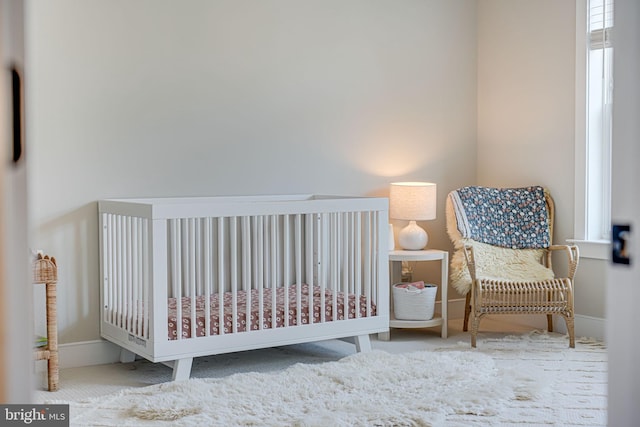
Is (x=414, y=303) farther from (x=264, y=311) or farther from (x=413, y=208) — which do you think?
(x=264, y=311)

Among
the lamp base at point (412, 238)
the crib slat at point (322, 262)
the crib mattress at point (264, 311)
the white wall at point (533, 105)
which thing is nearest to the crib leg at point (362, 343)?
the crib mattress at point (264, 311)

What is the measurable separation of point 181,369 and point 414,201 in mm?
1816

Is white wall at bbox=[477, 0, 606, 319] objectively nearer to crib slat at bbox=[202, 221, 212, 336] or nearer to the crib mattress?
the crib mattress

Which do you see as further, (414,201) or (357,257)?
(414,201)

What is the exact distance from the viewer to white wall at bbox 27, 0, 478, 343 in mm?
3705

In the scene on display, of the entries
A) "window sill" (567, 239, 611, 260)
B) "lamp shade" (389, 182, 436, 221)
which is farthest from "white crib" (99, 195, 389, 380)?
"window sill" (567, 239, 611, 260)

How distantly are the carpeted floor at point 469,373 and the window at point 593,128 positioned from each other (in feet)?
2.30

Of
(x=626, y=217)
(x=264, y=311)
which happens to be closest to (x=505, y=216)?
(x=264, y=311)

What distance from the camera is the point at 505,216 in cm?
460

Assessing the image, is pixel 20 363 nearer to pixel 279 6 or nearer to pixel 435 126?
pixel 279 6

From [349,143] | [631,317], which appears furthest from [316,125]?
[631,317]

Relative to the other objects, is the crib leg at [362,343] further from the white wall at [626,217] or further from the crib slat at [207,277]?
the white wall at [626,217]

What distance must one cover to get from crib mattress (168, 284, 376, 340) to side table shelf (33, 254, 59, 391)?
1.68 ft

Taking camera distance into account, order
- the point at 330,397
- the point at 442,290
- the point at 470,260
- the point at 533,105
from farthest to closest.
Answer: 1. the point at 533,105
2. the point at 442,290
3. the point at 470,260
4. the point at 330,397
